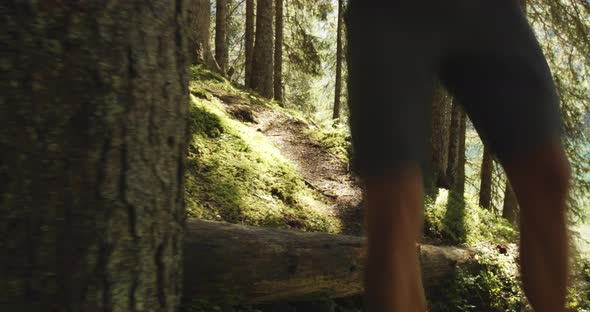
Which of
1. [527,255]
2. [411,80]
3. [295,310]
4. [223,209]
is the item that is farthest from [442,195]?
[411,80]

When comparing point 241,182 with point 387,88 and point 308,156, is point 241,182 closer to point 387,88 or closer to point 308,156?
point 308,156

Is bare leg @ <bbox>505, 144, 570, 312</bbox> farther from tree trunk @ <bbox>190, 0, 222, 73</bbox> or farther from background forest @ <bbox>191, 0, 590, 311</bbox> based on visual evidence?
tree trunk @ <bbox>190, 0, 222, 73</bbox>

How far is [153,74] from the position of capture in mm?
1610

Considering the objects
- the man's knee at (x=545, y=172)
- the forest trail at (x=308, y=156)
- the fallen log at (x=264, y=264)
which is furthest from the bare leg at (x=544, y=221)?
the forest trail at (x=308, y=156)

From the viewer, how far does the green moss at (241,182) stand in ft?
13.9

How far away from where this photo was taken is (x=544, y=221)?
177 centimetres

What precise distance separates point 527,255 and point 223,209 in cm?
271

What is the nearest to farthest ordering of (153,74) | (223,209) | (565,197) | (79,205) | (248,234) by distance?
(79,205) → (153,74) → (565,197) → (248,234) → (223,209)

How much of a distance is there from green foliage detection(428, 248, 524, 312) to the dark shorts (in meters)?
2.51

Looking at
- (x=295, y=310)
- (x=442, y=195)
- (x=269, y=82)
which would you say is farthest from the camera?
(x=269, y=82)

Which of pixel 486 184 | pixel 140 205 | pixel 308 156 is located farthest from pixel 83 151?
pixel 486 184

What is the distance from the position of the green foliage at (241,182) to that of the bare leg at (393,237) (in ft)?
8.18

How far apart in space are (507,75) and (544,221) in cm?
53

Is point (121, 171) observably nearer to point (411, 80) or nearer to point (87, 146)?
point (87, 146)
